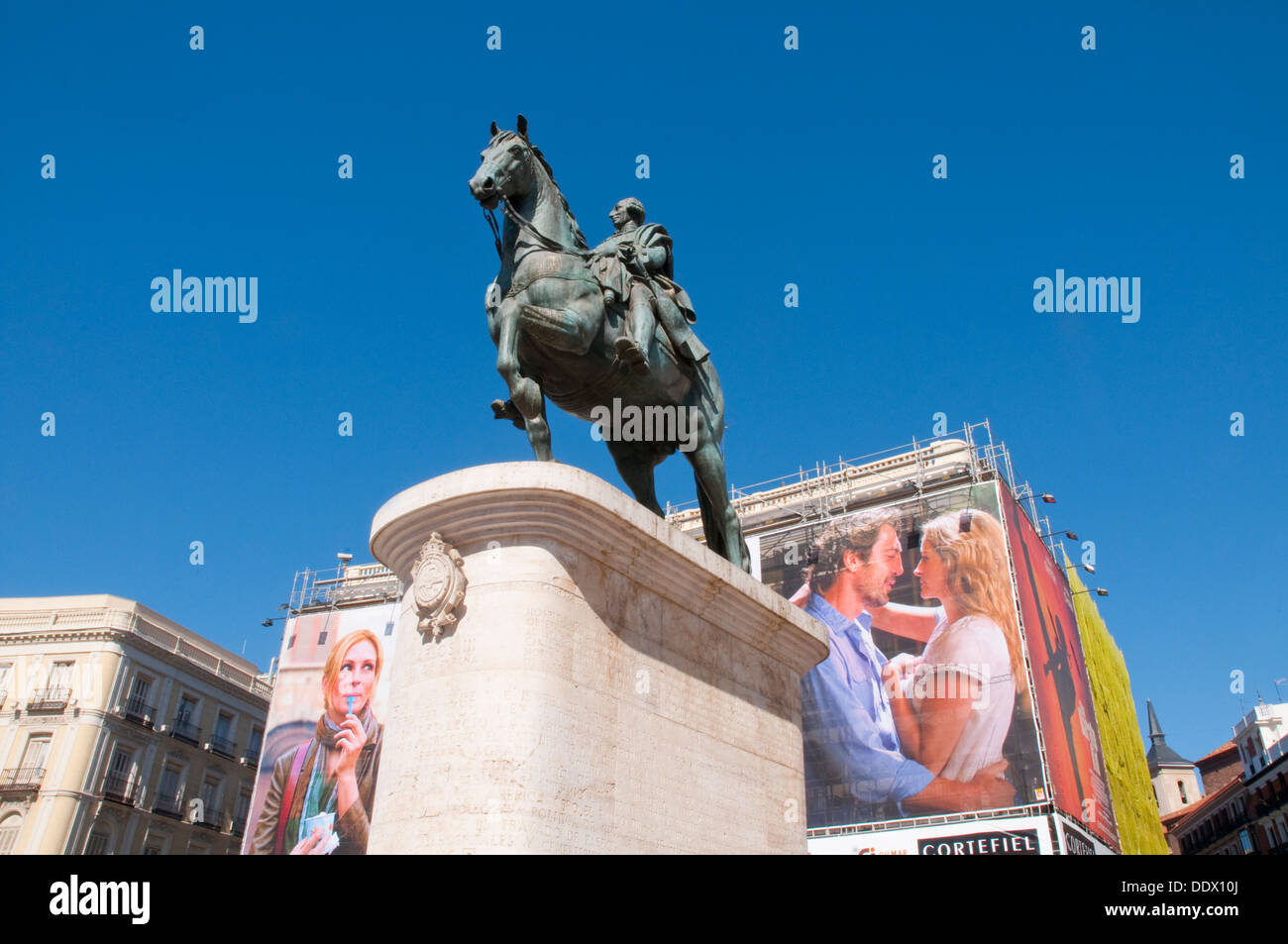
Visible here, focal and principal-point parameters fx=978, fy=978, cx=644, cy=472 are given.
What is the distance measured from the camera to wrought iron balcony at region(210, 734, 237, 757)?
43.6 m

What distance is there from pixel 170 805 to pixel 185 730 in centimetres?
312

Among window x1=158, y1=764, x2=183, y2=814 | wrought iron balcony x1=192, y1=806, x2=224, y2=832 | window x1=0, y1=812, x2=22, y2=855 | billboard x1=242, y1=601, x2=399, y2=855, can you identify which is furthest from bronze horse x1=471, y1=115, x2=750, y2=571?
wrought iron balcony x1=192, y1=806, x2=224, y2=832

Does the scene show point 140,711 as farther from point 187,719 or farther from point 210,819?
point 210,819

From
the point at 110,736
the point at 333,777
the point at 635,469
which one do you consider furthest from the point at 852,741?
the point at 635,469

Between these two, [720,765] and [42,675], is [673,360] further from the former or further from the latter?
[42,675]

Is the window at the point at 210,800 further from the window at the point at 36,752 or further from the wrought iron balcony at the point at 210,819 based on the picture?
the window at the point at 36,752

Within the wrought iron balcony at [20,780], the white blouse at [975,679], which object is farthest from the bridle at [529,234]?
the wrought iron balcony at [20,780]

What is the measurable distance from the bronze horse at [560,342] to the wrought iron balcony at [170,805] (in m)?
39.7

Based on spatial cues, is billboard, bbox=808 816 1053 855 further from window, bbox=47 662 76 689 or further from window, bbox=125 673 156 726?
window, bbox=47 662 76 689

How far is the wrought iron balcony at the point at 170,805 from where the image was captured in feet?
130

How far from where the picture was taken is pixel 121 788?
124 ft

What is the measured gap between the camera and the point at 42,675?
124 ft
